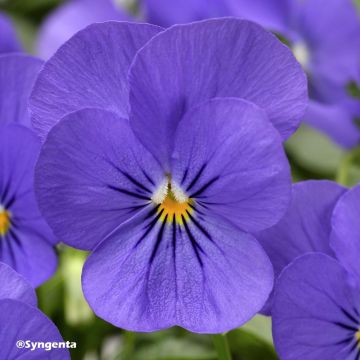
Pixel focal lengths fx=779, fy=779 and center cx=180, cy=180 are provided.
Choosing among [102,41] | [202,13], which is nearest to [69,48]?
[102,41]

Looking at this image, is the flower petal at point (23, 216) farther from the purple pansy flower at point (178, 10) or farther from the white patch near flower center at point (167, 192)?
the purple pansy flower at point (178, 10)

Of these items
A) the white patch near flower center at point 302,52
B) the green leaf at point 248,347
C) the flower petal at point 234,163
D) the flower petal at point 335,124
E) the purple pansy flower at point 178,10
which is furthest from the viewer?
the white patch near flower center at point 302,52

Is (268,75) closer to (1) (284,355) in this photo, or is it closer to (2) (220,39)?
(2) (220,39)

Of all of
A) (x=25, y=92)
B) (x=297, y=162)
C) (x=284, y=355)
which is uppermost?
(x=25, y=92)

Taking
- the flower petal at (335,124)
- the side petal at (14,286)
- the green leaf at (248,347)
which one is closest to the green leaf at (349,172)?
the flower petal at (335,124)

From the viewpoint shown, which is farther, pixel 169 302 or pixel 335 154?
pixel 335 154

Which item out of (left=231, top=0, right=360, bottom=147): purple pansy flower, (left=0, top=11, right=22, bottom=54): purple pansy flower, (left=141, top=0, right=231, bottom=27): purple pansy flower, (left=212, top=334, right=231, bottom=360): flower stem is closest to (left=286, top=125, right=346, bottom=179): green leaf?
(left=231, top=0, right=360, bottom=147): purple pansy flower

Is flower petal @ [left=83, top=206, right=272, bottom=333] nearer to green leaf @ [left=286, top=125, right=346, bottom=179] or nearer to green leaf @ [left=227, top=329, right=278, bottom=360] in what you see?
green leaf @ [left=227, top=329, right=278, bottom=360]
